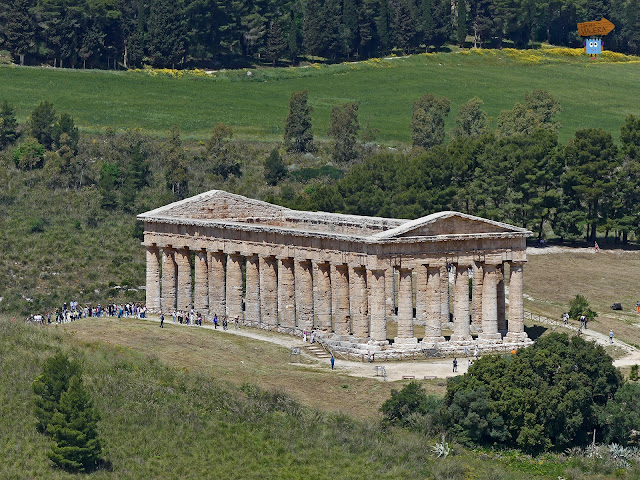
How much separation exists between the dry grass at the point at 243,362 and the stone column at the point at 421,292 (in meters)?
10.5

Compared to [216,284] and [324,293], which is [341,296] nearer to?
[324,293]

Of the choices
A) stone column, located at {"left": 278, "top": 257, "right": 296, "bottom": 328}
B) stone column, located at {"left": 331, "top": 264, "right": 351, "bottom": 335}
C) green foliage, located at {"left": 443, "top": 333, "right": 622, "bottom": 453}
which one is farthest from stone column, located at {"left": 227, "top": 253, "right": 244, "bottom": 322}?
green foliage, located at {"left": 443, "top": 333, "right": 622, "bottom": 453}

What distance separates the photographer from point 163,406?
10875 cm

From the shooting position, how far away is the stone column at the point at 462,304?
12912 centimetres

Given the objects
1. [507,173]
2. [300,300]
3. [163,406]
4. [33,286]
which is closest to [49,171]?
[33,286]

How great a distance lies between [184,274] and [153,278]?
3603mm

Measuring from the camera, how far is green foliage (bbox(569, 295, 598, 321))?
141 m

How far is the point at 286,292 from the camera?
137875 mm

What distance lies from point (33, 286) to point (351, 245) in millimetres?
47822

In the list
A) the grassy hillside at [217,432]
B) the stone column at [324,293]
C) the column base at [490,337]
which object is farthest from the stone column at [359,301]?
the column base at [490,337]

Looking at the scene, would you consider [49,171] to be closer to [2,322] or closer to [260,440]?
[2,322]

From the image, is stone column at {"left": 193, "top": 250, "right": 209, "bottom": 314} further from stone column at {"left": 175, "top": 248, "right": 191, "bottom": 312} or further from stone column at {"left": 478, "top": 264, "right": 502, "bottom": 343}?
stone column at {"left": 478, "top": 264, "right": 502, "bottom": 343}

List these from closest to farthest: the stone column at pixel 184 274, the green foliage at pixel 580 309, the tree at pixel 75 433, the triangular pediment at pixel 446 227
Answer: the tree at pixel 75 433 < the triangular pediment at pixel 446 227 < the green foliage at pixel 580 309 < the stone column at pixel 184 274

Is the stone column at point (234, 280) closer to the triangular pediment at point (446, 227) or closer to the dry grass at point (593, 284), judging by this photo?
the triangular pediment at point (446, 227)
